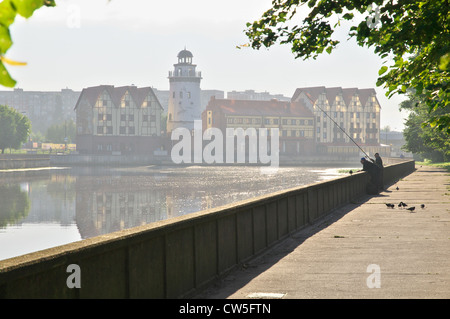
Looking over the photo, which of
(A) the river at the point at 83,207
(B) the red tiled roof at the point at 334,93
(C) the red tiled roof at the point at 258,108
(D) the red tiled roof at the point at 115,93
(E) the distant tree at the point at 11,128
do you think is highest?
(B) the red tiled roof at the point at 334,93

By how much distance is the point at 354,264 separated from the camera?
10.5 metres

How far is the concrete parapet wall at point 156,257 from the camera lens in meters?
5.00

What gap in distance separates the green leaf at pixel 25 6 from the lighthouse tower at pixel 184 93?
4343 inches

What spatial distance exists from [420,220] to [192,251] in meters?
11.5

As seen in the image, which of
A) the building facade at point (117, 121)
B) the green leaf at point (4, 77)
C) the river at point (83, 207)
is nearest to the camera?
the green leaf at point (4, 77)

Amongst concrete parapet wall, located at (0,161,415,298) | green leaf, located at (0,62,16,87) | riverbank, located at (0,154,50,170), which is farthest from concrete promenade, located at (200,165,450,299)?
riverbank, located at (0,154,50,170)

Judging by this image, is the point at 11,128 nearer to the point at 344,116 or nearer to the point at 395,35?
the point at 344,116

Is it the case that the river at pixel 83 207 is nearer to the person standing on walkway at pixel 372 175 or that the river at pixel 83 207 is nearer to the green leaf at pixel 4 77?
the person standing on walkway at pixel 372 175

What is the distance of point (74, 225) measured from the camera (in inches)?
1173

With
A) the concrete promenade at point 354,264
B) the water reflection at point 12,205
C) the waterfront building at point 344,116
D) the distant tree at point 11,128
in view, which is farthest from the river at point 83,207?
the waterfront building at point 344,116

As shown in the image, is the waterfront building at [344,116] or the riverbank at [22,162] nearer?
the riverbank at [22,162]

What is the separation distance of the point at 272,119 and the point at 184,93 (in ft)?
70.4
